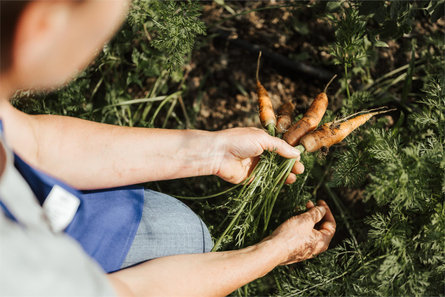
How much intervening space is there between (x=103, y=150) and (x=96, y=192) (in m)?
0.15

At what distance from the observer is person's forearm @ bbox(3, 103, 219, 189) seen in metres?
1.18

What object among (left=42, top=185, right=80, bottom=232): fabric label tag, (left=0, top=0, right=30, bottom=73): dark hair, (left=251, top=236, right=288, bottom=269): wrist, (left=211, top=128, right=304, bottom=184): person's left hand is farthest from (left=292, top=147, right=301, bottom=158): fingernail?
(left=0, top=0, right=30, bottom=73): dark hair

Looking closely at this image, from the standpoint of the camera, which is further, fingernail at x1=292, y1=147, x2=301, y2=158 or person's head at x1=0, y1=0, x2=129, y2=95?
fingernail at x1=292, y1=147, x2=301, y2=158

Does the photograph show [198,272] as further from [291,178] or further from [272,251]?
[291,178]

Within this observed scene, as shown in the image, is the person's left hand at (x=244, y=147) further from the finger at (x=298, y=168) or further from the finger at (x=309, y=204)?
the finger at (x=309, y=204)

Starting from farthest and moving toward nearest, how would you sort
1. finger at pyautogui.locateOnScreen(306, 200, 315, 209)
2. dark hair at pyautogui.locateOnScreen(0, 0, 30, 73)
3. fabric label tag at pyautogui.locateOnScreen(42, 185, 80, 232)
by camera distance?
1. finger at pyautogui.locateOnScreen(306, 200, 315, 209)
2. fabric label tag at pyautogui.locateOnScreen(42, 185, 80, 232)
3. dark hair at pyautogui.locateOnScreen(0, 0, 30, 73)

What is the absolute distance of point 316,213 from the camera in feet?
5.03

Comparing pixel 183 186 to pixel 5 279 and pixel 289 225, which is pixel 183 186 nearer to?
pixel 289 225

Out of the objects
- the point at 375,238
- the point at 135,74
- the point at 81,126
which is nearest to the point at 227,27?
the point at 135,74

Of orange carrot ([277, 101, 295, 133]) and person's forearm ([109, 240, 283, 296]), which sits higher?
orange carrot ([277, 101, 295, 133])

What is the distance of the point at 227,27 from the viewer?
221cm

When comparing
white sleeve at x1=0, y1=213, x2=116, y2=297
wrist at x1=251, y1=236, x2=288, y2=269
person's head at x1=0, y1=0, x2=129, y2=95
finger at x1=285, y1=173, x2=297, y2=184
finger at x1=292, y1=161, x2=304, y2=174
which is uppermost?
person's head at x1=0, y1=0, x2=129, y2=95

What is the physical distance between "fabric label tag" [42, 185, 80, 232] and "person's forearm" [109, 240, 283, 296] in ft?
0.71

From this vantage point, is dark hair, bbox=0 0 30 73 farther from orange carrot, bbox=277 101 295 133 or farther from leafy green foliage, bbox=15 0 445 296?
orange carrot, bbox=277 101 295 133
